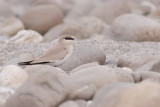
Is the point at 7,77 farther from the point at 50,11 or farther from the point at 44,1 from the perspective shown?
the point at 44,1

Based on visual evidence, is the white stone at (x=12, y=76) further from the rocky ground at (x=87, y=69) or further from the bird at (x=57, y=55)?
the bird at (x=57, y=55)

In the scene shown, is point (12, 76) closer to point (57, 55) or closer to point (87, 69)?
point (87, 69)

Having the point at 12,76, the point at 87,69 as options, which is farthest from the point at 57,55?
the point at 87,69

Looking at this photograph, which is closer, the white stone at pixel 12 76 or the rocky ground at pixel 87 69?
the rocky ground at pixel 87 69

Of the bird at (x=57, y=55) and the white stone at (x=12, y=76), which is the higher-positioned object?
the white stone at (x=12, y=76)

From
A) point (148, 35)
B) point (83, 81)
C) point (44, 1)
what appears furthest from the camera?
point (44, 1)

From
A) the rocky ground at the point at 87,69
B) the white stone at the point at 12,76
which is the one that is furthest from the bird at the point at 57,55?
the white stone at the point at 12,76

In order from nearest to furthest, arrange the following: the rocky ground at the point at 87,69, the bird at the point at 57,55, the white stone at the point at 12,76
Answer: the rocky ground at the point at 87,69 < the white stone at the point at 12,76 < the bird at the point at 57,55

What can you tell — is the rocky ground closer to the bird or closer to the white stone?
the white stone

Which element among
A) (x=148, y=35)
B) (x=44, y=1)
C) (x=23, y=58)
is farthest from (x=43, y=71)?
(x=44, y=1)
